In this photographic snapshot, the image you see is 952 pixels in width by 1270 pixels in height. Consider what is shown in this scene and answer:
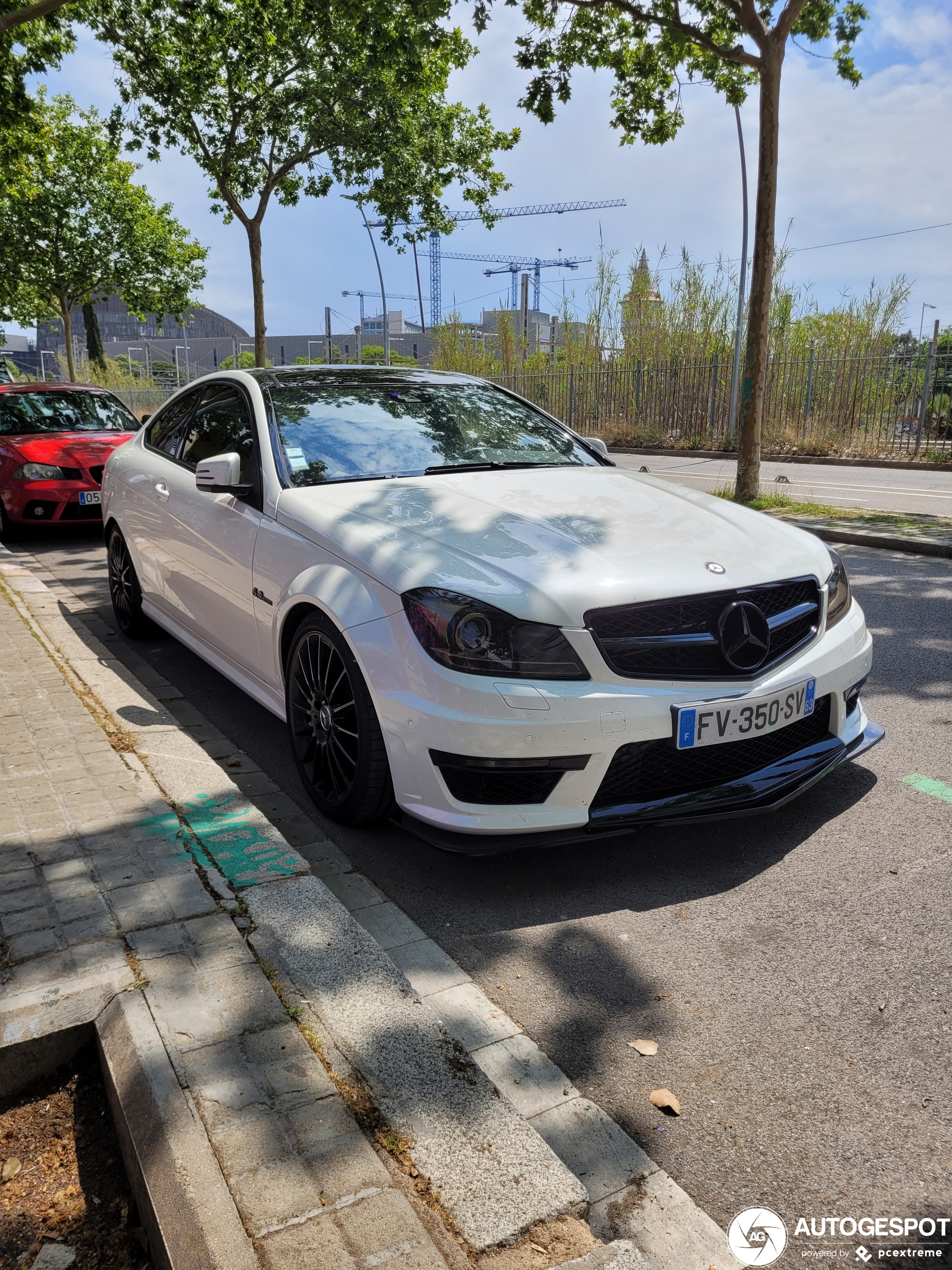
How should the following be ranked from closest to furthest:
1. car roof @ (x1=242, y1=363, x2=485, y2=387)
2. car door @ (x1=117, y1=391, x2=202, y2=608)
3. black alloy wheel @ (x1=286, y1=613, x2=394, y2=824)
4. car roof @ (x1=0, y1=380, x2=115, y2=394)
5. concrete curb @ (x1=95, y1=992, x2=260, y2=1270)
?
concrete curb @ (x1=95, y1=992, x2=260, y2=1270)
black alloy wheel @ (x1=286, y1=613, x2=394, y2=824)
car roof @ (x1=242, y1=363, x2=485, y2=387)
car door @ (x1=117, y1=391, x2=202, y2=608)
car roof @ (x1=0, y1=380, x2=115, y2=394)

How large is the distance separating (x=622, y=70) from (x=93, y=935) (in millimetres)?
13017

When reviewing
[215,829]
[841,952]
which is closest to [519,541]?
[215,829]

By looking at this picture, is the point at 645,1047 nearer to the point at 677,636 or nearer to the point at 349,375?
the point at 677,636

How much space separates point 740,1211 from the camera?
1.89 metres

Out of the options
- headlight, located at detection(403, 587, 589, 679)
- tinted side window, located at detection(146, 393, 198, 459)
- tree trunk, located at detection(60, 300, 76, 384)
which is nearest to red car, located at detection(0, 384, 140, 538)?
tinted side window, located at detection(146, 393, 198, 459)

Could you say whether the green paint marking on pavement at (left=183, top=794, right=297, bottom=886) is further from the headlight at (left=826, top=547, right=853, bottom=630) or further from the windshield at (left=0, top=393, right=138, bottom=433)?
the windshield at (left=0, top=393, right=138, bottom=433)

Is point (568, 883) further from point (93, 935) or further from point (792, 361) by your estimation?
point (792, 361)

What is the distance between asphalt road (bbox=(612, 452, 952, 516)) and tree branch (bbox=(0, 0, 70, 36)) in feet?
30.9

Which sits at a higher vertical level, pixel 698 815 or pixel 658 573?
pixel 658 573

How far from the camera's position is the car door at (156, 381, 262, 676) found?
404cm

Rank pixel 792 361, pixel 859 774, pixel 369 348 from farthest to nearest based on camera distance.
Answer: pixel 369 348, pixel 792 361, pixel 859 774

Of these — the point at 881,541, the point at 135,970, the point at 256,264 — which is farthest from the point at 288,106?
the point at 135,970

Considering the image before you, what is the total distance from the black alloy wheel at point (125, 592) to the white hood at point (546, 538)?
2.40 metres

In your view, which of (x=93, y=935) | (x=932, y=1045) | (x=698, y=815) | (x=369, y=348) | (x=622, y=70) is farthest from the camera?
(x=369, y=348)
